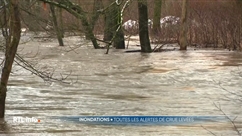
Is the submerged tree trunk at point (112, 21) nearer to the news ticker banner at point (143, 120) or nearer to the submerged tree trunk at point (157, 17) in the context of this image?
the submerged tree trunk at point (157, 17)

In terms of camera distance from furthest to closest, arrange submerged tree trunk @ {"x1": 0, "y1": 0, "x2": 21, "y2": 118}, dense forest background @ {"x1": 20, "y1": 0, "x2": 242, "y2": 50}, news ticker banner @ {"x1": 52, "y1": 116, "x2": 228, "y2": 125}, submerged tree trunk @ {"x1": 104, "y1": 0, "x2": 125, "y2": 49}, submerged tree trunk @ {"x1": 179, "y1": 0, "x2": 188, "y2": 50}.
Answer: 1. submerged tree trunk @ {"x1": 179, "y1": 0, "x2": 188, "y2": 50}
2. dense forest background @ {"x1": 20, "y1": 0, "x2": 242, "y2": 50}
3. submerged tree trunk @ {"x1": 104, "y1": 0, "x2": 125, "y2": 49}
4. news ticker banner @ {"x1": 52, "y1": 116, "x2": 228, "y2": 125}
5. submerged tree trunk @ {"x1": 0, "y1": 0, "x2": 21, "y2": 118}

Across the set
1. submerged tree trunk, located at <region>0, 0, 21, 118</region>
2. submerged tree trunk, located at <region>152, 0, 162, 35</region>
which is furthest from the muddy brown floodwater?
submerged tree trunk, located at <region>152, 0, 162, 35</region>

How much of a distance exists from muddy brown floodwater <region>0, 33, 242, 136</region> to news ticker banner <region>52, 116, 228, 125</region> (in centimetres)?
35

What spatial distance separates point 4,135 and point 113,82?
28.7ft

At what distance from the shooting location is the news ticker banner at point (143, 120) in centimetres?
1085

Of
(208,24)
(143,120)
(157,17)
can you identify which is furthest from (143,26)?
(143,120)

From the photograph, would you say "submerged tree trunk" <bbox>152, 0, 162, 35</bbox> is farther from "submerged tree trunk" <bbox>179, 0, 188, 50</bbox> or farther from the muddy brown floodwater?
the muddy brown floodwater

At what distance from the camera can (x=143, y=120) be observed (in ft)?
37.3

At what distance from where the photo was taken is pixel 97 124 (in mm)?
10625

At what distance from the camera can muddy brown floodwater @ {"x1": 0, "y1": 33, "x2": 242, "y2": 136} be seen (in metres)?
10.1

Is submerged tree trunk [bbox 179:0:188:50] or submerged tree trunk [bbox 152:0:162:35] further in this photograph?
submerged tree trunk [bbox 152:0:162:35]

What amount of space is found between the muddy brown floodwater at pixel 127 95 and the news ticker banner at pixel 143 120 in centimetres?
35

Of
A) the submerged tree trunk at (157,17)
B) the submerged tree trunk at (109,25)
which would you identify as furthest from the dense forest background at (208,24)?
the submerged tree trunk at (157,17)

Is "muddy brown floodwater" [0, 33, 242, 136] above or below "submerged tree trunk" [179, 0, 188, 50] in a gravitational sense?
below
